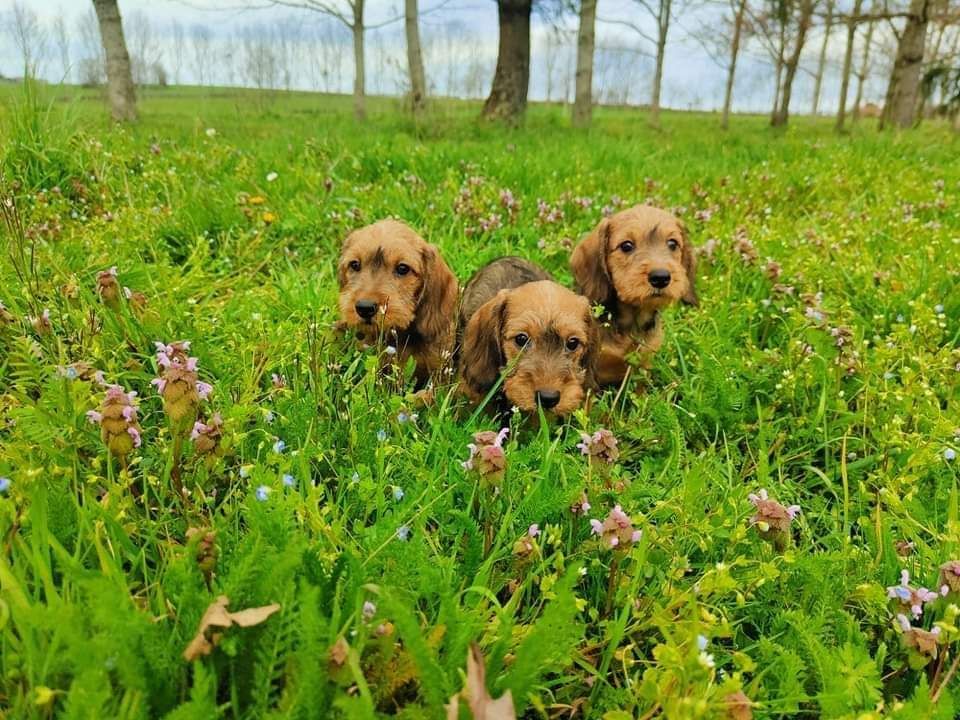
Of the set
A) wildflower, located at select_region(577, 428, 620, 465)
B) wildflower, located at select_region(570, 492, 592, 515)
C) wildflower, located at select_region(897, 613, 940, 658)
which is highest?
wildflower, located at select_region(577, 428, 620, 465)

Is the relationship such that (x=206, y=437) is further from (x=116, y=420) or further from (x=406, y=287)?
(x=406, y=287)

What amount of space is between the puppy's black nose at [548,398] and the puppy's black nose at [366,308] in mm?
1026

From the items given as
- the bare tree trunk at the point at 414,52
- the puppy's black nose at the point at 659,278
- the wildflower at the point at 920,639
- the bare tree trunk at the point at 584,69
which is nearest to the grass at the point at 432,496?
the wildflower at the point at 920,639

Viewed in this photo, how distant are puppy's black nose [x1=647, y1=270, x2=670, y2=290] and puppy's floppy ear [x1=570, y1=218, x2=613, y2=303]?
1.13 ft

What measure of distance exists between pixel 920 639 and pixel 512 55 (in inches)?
616

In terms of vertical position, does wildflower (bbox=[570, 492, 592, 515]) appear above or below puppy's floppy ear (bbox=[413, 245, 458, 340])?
below

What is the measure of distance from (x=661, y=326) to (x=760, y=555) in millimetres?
2171

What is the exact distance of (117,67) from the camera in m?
11.5

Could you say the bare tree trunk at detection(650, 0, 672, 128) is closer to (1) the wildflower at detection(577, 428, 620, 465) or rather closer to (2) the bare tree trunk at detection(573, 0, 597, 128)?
(2) the bare tree trunk at detection(573, 0, 597, 128)

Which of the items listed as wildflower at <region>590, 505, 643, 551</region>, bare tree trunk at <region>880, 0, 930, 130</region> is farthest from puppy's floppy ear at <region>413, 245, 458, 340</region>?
bare tree trunk at <region>880, 0, 930, 130</region>

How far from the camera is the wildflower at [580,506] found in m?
1.88

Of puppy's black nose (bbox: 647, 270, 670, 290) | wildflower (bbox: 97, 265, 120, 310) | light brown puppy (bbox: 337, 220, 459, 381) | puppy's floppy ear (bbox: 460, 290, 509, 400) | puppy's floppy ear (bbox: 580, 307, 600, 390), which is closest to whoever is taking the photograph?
wildflower (bbox: 97, 265, 120, 310)

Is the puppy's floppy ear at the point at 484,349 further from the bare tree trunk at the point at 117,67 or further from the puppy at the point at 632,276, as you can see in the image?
the bare tree trunk at the point at 117,67

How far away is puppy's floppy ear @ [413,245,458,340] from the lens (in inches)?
142
